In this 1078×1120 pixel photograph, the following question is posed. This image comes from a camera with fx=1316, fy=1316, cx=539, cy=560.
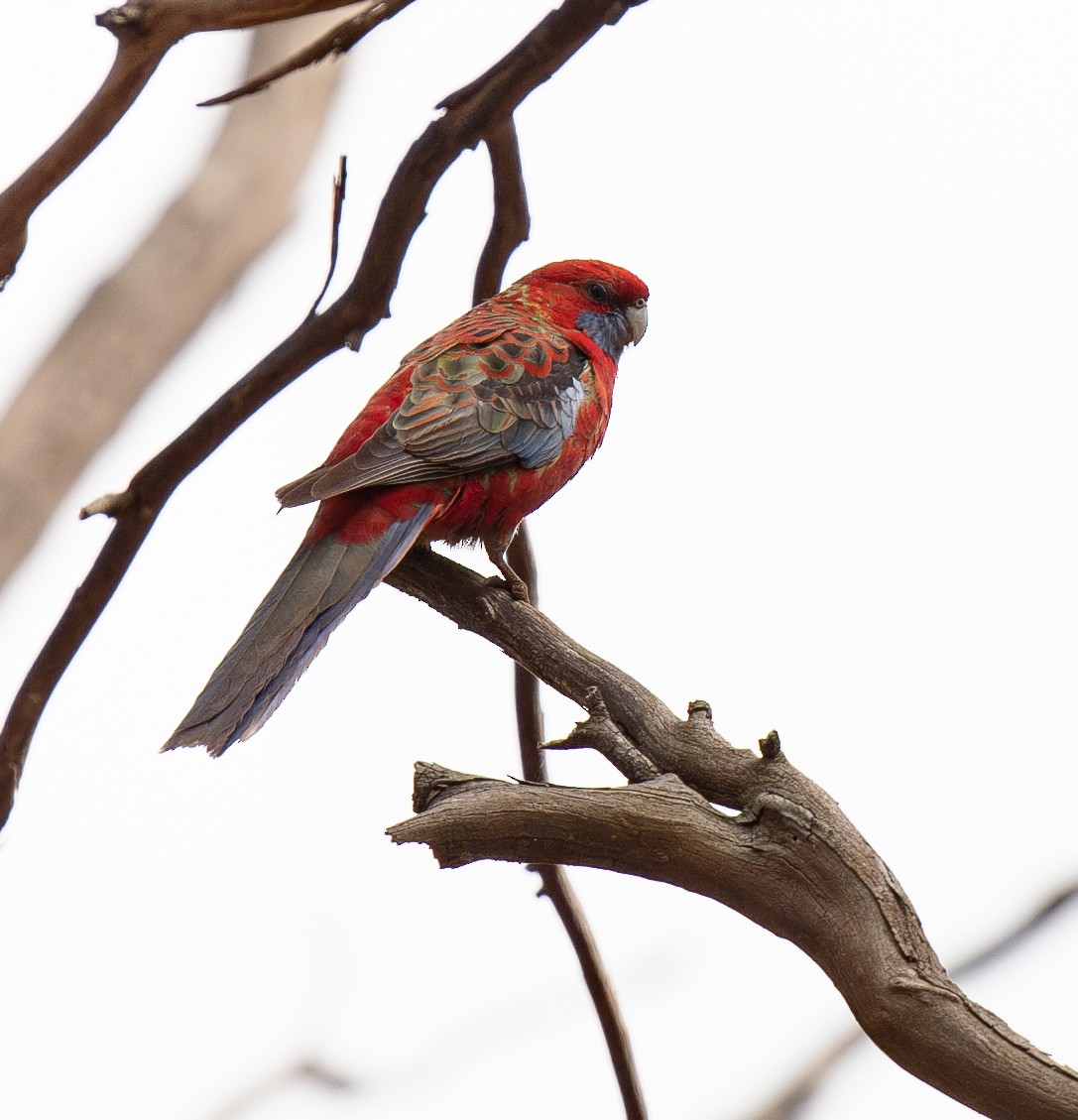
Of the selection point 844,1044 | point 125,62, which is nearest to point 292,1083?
point 844,1044

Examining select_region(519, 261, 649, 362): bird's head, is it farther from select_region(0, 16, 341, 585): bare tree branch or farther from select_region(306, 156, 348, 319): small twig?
select_region(0, 16, 341, 585): bare tree branch

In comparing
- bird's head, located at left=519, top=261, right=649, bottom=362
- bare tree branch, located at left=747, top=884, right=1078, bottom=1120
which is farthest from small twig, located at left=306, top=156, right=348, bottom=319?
bare tree branch, located at left=747, top=884, right=1078, bottom=1120

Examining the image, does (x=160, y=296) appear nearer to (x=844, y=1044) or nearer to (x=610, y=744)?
(x=610, y=744)

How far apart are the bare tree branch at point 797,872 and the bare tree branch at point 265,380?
3.32ft

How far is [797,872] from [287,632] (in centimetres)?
93

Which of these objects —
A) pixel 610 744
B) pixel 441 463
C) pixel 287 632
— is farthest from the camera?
pixel 441 463

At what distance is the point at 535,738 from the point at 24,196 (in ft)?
5.14

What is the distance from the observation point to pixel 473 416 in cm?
262

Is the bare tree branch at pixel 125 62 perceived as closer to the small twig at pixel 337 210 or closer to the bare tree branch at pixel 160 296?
the small twig at pixel 337 210

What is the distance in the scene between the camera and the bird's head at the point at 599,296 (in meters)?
3.21

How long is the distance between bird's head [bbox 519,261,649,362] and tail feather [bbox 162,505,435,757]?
0.89 metres

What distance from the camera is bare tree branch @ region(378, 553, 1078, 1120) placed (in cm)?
168

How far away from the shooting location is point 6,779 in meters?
2.70

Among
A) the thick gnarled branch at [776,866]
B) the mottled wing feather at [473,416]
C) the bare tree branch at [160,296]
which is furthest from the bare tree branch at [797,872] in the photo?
the bare tree branch at [160,296]
